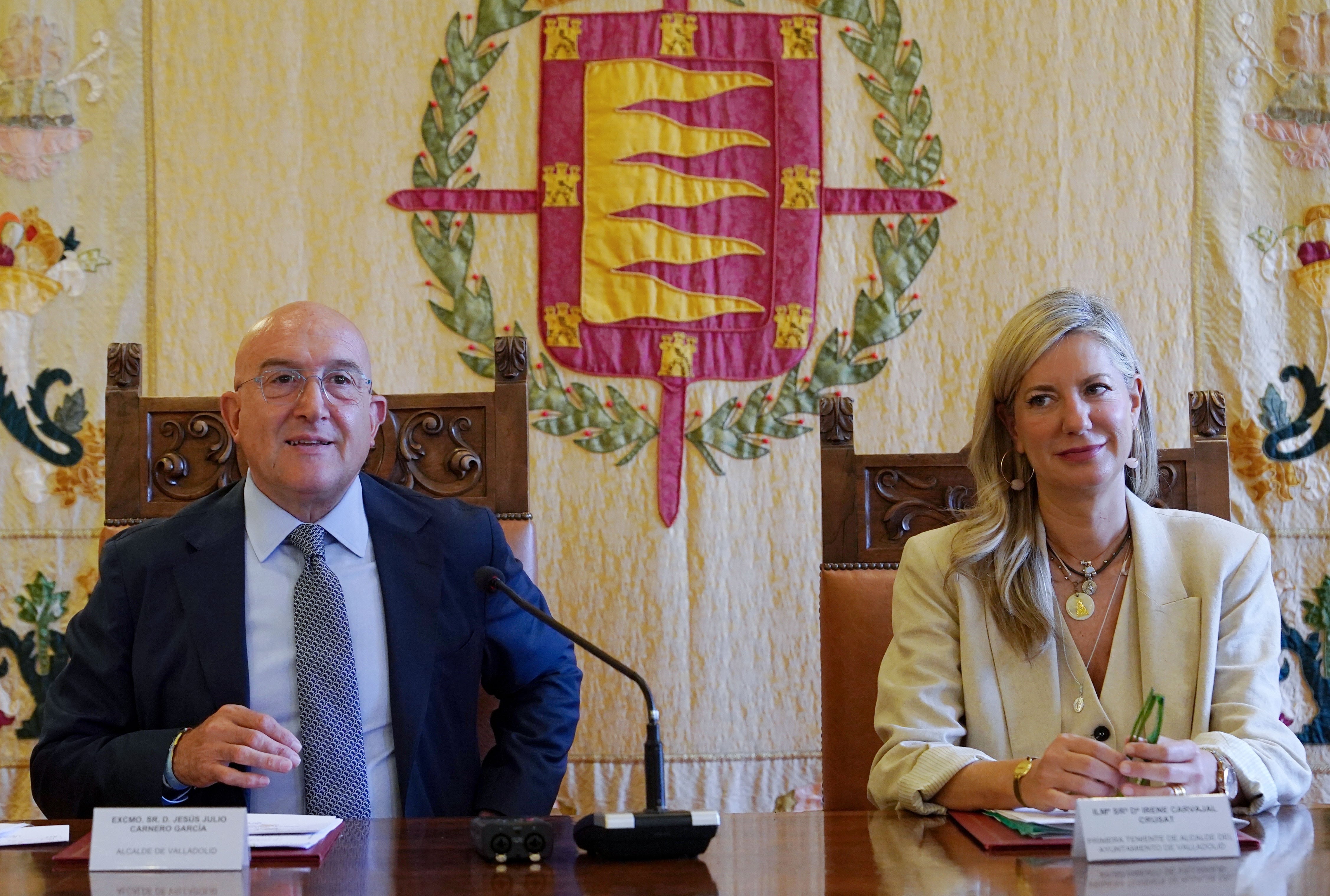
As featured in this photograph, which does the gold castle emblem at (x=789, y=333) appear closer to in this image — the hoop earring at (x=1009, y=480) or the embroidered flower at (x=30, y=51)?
the hoop earring at (x=1009, y=480)

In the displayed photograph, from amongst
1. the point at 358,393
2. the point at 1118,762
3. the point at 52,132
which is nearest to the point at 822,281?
the point at 358,393

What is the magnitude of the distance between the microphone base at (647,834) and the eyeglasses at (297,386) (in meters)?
1.01

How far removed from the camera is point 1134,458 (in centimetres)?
213

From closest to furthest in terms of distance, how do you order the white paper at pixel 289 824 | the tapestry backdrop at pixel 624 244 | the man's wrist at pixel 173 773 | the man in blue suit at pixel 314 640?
the white paper at pixel 289 824, the man's wrist at pixel 173 773, the man in blue suit at pixel 314 640, the tapestry backdrop at pixel 624 244

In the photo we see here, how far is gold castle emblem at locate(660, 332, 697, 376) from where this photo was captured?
297 cm

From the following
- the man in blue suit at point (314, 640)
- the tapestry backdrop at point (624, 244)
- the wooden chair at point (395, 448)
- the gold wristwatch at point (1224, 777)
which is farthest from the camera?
the tapestry backdrop at point (624, 244)

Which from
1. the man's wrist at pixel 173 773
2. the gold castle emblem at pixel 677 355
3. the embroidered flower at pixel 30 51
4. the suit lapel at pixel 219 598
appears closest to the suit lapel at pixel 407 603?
the suit lapel at pixel 219 598

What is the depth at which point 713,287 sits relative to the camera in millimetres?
2988

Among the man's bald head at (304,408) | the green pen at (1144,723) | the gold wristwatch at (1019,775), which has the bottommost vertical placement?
the gold wristwatch at (1019,775)

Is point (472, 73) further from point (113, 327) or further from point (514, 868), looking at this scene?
point (514, 868)

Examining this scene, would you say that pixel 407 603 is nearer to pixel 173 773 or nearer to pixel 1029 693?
pixel 173 773

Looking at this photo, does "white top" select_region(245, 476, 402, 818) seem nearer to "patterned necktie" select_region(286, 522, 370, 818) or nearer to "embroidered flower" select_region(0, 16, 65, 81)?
"patterned necktie" select_region(286, 522, 370, 818)

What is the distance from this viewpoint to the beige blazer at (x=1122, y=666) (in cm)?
186

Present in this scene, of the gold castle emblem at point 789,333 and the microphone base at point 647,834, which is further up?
the gold castle emblem at point 789,333
